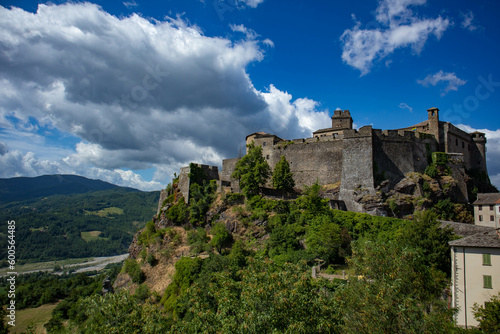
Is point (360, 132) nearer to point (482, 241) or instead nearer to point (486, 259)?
point (482, 241)

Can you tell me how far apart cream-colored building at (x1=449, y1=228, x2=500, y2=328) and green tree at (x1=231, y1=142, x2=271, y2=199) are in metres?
24.5

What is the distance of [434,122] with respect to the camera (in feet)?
148

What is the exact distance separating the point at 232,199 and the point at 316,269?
18.0 m

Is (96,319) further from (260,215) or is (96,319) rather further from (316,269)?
(260,215)

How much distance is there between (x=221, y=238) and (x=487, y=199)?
1275 inches

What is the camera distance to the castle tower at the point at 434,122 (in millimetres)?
44625

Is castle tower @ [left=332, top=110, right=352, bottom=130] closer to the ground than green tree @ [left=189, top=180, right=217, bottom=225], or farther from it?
farther from it

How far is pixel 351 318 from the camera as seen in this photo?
48.1 feet

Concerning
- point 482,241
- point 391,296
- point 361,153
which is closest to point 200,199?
point 361,153

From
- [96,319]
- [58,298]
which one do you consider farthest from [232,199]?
[58,298]

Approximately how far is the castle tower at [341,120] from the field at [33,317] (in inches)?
2202

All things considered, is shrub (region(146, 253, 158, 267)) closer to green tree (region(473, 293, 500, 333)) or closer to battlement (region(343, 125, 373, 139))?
battlement (region(343, 125, 373, 139))

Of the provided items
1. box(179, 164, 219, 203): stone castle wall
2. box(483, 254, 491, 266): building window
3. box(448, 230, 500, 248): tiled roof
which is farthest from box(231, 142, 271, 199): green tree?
box(483, 254, 491, 266): building window

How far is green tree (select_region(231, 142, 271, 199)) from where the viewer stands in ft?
139
